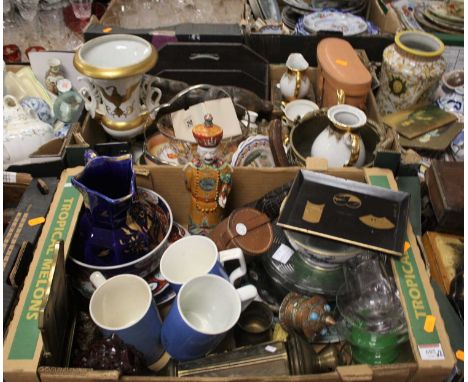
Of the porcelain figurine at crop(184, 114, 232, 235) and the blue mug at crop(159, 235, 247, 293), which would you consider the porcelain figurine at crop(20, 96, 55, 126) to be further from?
the blue mug at crop(159, 235, 247, 293)

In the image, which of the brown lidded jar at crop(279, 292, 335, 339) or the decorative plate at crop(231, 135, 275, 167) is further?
the decorative plate at crop(231, 135, 275, 167)

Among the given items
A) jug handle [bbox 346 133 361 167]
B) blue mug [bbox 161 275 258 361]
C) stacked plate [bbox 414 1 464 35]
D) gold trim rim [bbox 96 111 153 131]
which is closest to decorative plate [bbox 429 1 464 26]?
stacked plate [bbox 414 1 464 35]

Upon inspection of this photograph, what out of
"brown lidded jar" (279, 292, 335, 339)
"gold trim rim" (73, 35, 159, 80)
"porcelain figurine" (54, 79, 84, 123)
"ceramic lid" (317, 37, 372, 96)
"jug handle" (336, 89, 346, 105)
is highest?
"gold trim rim" (73, 35, 159, 80)

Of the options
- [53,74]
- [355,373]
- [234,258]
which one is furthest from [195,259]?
[53,74]

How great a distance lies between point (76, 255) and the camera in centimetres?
81

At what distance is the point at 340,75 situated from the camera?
1.15 meters

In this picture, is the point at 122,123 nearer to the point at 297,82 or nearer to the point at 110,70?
the point at 110,70

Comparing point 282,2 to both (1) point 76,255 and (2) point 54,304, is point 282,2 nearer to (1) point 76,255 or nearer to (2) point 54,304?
(1) point 76,255

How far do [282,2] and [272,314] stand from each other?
1369 millimetres

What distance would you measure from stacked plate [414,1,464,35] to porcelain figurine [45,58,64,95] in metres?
1.26

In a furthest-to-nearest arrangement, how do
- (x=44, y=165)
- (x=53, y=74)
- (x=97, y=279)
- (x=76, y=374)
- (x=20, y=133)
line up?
1. (x=53, y=74)
2. (x=20, y=133)
3. (x=44, y=165)
4. (x=97, y=279)
5. (x=76, y=374)

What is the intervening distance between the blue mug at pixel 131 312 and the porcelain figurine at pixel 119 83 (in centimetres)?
46

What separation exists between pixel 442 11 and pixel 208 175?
4.00ft

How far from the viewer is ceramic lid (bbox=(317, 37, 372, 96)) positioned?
3.71 feet
